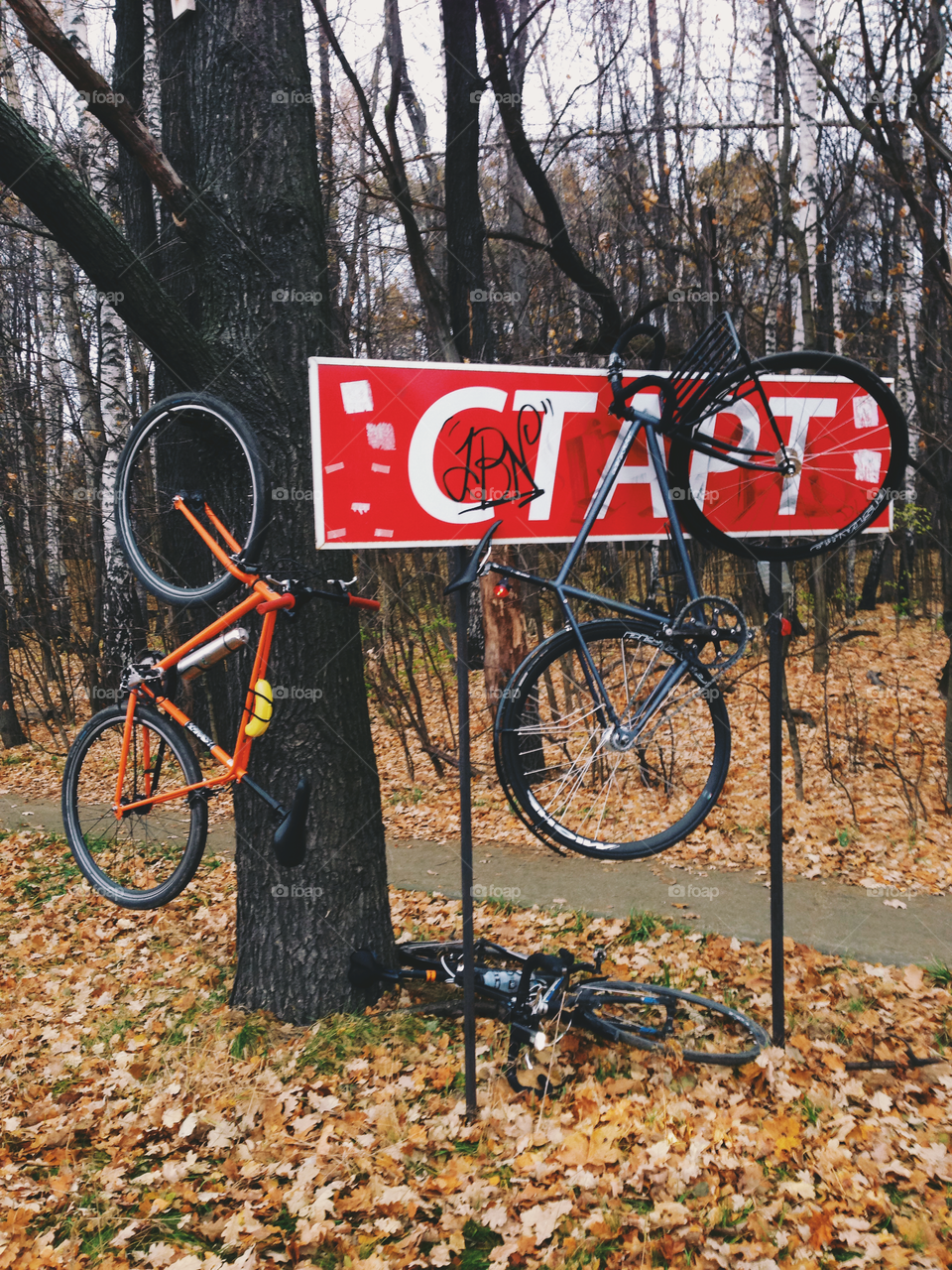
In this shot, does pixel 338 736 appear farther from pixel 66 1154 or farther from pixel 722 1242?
pixel 722 1242

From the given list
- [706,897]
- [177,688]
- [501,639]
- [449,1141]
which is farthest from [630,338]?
[501,639]

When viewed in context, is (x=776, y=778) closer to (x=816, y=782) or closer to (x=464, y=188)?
(x=816, y=782)

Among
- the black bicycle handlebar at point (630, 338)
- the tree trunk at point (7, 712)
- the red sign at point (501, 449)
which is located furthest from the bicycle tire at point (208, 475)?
the tree trunk at point (7, 712)

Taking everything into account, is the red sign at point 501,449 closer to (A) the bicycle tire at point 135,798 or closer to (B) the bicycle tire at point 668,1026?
(A) the bicycle tire at point 135,798

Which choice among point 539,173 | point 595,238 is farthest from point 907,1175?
point 595,238

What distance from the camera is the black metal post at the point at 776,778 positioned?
353cm

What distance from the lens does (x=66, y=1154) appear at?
347 centimetres

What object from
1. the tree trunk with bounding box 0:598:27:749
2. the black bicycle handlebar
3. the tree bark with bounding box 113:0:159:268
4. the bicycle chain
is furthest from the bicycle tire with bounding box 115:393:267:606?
the tree trunk with bounding box 0:598:27:749

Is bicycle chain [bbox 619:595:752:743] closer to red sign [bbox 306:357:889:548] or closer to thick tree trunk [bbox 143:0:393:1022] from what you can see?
red sign [bbox 306:357:889:548]

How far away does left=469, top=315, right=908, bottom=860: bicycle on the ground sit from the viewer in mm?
2938

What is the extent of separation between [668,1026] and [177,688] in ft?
8.55

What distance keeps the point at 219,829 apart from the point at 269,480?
5441 millimetres

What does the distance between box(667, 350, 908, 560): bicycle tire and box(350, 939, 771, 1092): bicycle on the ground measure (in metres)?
1.98

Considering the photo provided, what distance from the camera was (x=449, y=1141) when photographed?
3.61m
